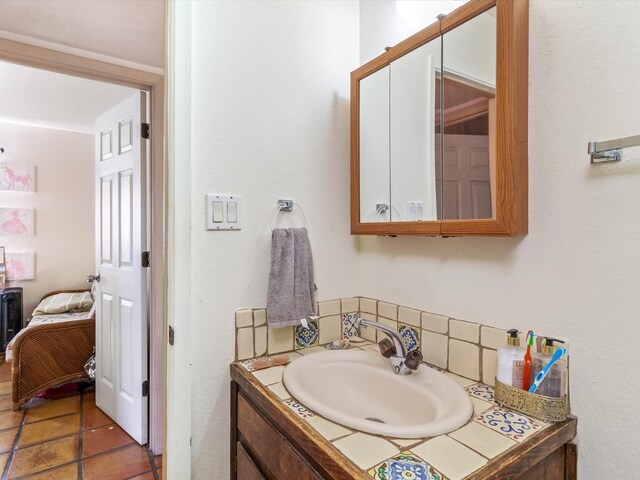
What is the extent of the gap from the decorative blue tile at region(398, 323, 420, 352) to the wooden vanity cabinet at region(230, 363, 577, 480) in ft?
1.44

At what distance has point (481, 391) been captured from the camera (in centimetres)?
90

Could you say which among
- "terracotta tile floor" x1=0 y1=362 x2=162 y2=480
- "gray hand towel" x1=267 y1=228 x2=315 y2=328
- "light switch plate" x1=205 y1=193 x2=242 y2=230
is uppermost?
"light switch plate" x1=205 y1=193 x2=242 y2=230

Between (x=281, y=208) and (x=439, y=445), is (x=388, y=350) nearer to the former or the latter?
(x=439, y=445)

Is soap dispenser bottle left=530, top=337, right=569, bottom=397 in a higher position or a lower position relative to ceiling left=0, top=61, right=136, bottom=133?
lower

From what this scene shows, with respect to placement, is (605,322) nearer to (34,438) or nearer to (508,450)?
(508,450)

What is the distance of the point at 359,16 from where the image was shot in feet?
4.51

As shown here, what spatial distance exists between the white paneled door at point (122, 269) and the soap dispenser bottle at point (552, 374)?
6.19 feet

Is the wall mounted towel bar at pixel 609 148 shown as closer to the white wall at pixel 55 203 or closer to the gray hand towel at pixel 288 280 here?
the gray hand towel at pixel 288 280

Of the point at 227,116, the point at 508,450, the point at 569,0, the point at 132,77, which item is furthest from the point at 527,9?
the point at 132,77

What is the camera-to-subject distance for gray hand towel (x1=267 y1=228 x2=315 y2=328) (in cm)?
115

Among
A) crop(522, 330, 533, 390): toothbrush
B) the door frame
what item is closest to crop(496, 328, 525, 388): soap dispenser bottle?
crop(522, 330, 533, 390): toothbrush

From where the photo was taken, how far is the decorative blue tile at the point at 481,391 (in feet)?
2.85

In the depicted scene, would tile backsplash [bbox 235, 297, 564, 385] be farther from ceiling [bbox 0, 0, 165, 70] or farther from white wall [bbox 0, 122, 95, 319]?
white wall [bbox 0, 122, 95, 319]

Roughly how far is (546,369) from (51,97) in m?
3.69
